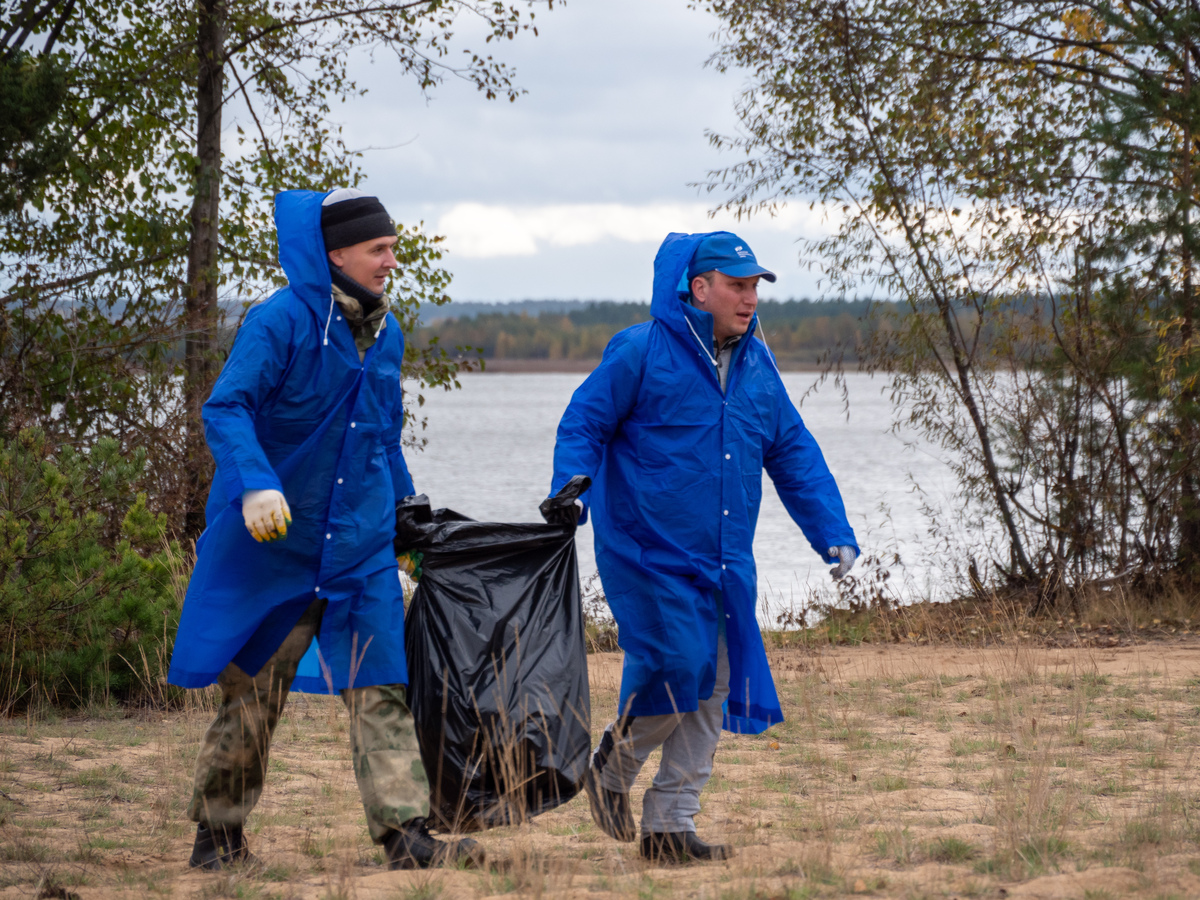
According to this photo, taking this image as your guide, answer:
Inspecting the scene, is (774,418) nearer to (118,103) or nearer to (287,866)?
(287,866)

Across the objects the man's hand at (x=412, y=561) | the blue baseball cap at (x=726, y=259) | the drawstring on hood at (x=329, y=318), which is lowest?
the man's hand at (x=412, y=561)

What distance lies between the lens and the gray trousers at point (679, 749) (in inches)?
135

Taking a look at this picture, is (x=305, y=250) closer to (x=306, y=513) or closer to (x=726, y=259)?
(x=306, y=513)

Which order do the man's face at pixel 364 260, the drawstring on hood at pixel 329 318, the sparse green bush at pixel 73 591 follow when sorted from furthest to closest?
the sparse green bush at pixel 73 591 → the man's face at pixel 364 260 → the drawstring on hood at pixel 329 318

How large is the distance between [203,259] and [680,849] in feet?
28.5

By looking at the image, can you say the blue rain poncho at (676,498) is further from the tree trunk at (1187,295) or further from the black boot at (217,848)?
the tree trunk at (1187,295)

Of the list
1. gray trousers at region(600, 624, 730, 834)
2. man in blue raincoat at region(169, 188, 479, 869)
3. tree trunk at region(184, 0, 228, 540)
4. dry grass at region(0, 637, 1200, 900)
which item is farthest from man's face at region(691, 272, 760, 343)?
tree trunk at region(184, 0, 228, 540)

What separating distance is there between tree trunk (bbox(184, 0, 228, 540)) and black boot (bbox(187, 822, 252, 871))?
6078 mm

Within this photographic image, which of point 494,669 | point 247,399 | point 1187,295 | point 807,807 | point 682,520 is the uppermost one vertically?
point 1187,295

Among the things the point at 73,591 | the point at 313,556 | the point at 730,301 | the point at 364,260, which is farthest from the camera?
the point at 73,591

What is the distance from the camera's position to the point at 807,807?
13.5 feet

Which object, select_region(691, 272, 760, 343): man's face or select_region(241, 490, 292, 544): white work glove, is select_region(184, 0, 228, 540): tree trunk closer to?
select_region(691, 272, 760, 343): man's face

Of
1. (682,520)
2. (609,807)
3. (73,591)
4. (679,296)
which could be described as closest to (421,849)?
(609,807)

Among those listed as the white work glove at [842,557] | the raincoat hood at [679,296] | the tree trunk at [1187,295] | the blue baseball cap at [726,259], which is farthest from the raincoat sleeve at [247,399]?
the tree trunk at [1187,295]
